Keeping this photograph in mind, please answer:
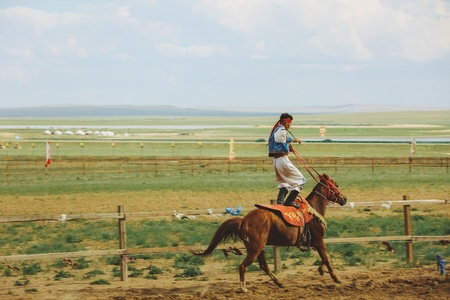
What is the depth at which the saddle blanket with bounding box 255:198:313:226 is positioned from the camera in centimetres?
1128

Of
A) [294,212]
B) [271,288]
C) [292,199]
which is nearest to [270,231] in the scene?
[294,212]

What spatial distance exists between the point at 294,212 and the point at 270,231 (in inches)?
21.3

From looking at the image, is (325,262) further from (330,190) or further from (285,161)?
(285,161)

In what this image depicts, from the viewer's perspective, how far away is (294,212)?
11.5 meters

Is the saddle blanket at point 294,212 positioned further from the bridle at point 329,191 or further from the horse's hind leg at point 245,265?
the horse's hind leg at point 245,265

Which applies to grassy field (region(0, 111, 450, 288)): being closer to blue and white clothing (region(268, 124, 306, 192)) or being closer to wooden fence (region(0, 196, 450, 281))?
wooden fence (region(0, 196, 450, 281))

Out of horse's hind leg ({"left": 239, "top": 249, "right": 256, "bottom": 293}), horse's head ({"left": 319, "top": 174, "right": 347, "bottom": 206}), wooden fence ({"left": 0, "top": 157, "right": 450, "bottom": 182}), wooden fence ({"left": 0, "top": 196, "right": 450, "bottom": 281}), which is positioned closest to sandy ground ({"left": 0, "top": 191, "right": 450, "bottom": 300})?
horse's hind leg ({"left": 239, "top": 249, "right": 256, "bottom": 293})

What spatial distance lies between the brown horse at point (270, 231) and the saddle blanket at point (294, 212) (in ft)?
0.22

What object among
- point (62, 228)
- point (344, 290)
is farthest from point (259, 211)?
point (62, 228)

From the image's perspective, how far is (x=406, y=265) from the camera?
1333 cm

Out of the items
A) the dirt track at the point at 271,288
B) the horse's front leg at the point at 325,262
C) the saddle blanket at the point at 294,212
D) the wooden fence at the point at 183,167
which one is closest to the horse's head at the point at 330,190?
the saddle blanket at the point at 294,212

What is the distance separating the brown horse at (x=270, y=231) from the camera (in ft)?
36.1

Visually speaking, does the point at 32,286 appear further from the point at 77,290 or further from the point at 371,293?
the point at 371,293

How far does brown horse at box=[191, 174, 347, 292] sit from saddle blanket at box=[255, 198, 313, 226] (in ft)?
0.22
